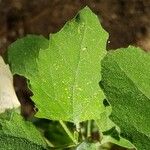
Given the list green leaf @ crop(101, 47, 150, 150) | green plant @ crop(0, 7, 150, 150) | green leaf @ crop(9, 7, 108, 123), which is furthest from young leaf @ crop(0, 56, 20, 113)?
green leaf @ crop(101, 47, 150, 150)

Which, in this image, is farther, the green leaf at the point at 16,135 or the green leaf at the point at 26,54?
the green leaf at the point at 26,54

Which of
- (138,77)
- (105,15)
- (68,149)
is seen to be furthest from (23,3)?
(138,77)

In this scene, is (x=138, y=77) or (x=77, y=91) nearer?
(x=138, y=77)

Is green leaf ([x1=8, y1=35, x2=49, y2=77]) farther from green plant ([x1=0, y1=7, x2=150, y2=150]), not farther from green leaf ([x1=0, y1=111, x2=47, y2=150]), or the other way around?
green leaf ([x1=0, y1=111, x2=47, y2=150])

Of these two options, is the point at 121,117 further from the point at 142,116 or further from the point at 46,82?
the point at 46,82

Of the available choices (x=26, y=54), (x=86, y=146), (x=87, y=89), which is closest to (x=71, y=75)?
(x=87, y=89)

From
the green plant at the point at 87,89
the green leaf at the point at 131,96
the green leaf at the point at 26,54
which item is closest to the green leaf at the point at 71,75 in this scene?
the green plant at the point at 87,89

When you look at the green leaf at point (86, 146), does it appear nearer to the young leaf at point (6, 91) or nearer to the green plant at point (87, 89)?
the green plant at point (87, 89)

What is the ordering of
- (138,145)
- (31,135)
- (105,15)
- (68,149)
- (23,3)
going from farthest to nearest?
(23,3) → (105,15) → (68,149) → (31,135) → (138,145)
